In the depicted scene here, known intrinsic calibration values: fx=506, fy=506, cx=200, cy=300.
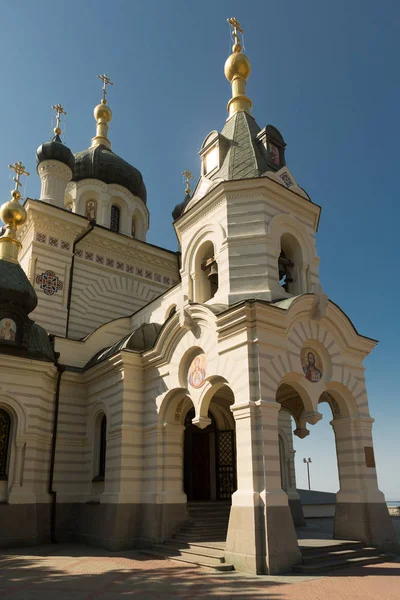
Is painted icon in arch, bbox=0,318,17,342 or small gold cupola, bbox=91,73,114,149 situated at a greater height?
small gold cupola, bbox=91,73,114,149

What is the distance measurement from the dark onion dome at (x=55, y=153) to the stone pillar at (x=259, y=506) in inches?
526

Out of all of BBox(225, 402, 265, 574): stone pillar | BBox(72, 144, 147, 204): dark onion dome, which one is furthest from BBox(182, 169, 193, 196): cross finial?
BBox(225, 402, 265, 574): stone pillar

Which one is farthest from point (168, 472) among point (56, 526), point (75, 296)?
point (75, 296)

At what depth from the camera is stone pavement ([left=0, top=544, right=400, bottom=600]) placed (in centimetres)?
737

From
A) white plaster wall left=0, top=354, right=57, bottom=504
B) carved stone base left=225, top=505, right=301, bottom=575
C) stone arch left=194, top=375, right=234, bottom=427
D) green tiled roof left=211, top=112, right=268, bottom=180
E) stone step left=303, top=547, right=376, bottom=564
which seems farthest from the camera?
green tiled roof left=211, top=112, right=268, bottom=180

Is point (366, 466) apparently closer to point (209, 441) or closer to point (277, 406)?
point (277, 406)

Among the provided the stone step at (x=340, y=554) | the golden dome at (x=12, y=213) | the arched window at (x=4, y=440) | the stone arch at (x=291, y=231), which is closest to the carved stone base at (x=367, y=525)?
the stone step at (x=340, y=554)

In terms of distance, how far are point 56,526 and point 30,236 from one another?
30.6ft

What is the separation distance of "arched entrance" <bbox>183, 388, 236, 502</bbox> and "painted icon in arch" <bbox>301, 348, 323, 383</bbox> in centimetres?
319

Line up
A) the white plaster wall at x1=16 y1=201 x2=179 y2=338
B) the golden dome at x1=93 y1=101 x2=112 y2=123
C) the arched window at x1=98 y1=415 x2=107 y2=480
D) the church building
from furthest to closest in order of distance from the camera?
1. the golden dome at x1=93 y1=101 x2=112 y2=123
2. the white plaster wall at x1=16 y1=201 x2=179 y2=338
3. the arched window at x1=98 y1=415 x2=107 y2=480
4. the church building

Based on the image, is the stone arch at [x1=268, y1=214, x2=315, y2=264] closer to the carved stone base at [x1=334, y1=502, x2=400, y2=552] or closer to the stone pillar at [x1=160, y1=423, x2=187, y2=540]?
the stone pillar at [x1=160, y1=423, x2=187, y2=540]

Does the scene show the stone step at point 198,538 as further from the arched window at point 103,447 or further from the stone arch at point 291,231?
the stone arch at point 291,231

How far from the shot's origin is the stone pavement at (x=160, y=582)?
7367 millimetres

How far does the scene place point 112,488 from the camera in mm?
12375
